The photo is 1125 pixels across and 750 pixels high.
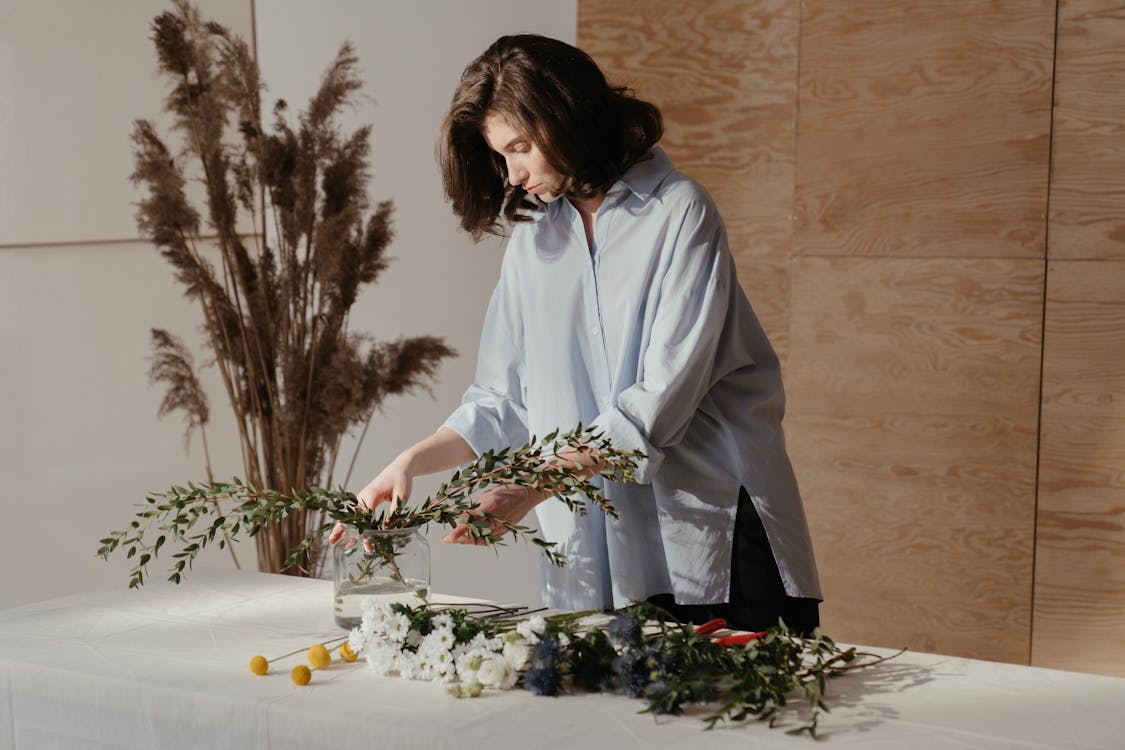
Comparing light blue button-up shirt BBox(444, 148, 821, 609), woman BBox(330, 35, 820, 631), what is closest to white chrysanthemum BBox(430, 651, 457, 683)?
woman BBox(330, 35, 820, 631)

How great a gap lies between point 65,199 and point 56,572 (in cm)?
98

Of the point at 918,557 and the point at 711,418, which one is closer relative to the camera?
the point at 711,418

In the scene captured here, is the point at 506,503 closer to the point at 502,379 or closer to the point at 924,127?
the point at 502,379

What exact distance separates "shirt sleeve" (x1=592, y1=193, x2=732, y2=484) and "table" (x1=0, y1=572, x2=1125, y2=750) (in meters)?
0.49

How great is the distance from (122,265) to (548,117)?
1.92 metres

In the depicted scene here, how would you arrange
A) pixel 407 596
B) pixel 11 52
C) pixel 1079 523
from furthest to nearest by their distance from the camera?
pixel 1079 523 < pixel 11 52 < pixel 407 596

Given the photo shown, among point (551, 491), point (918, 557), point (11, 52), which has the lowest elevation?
point (918, 557)

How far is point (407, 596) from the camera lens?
159cm

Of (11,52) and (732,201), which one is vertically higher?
(11,52)

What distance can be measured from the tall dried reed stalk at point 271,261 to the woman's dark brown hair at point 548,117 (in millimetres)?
1423

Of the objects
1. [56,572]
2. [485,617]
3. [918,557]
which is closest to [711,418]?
[485,617]

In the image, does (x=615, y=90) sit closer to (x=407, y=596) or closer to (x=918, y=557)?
(x=407, y=596)

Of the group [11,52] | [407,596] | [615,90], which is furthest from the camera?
[11,52]

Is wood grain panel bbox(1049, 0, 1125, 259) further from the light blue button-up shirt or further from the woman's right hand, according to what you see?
the woman's right hand
